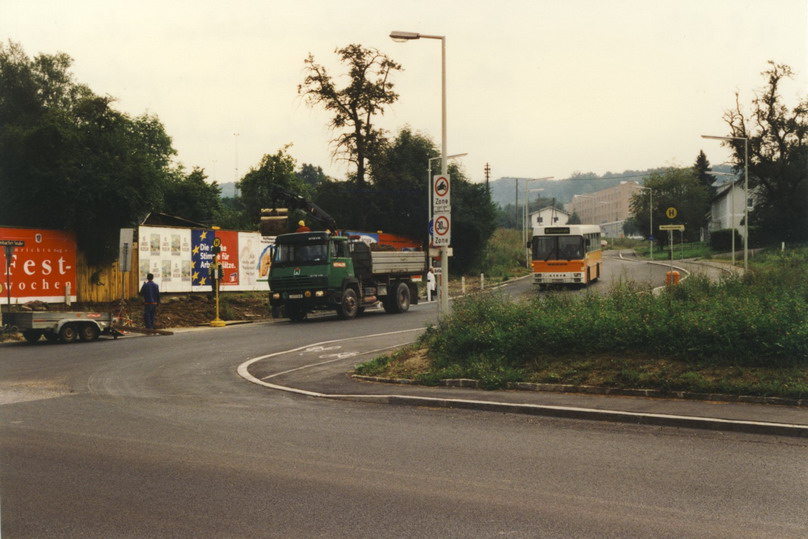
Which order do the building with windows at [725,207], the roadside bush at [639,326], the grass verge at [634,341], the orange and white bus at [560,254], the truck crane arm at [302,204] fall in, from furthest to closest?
1. the building with windows at [725,207]
2. the orange and white bus at [560,254]
3. the truck crane arm at [302,204]
4. the roadside bush at [639,326]
5. the grass verge at [634,341]

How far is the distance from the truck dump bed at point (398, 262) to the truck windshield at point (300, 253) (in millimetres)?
2693

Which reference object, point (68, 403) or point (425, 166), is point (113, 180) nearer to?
point (68, 403)

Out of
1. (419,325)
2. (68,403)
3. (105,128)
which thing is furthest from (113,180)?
(68,403)

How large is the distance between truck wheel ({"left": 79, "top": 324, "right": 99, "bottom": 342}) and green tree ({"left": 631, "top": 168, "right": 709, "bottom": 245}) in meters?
79.0

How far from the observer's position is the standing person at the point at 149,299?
24.7 metres

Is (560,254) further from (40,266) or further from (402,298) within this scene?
(40,266)

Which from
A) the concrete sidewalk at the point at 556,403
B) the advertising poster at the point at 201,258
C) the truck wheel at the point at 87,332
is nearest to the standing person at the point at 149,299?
the truck wheel at the point at 87,332

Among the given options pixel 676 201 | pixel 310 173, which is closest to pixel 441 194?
pixel 676 201

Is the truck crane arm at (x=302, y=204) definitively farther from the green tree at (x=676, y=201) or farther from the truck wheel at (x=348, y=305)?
the green tree at (x=676, y=201)

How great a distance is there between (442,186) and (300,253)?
11.6 metres

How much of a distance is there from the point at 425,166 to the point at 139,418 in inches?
1967

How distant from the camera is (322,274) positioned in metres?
26.9

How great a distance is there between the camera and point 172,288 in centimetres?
3095

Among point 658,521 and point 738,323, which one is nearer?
point 658,521
